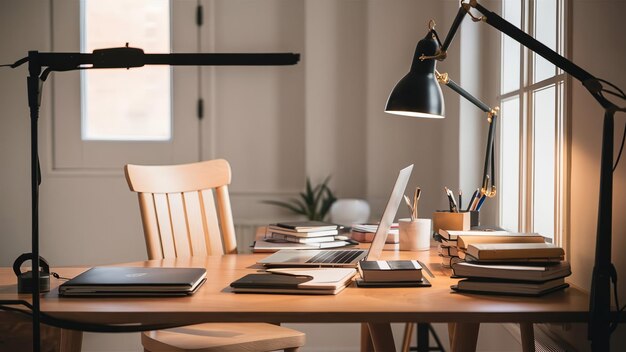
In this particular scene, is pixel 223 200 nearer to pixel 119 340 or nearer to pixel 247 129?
pixel 247 129

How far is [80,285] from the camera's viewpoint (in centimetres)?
129

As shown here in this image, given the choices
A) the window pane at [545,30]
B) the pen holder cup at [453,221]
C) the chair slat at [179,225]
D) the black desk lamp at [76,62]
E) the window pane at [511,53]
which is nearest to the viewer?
the black desk lamp at [76,62]

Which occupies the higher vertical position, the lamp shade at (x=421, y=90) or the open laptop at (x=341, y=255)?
the lamp shade at (x=421, y=90)

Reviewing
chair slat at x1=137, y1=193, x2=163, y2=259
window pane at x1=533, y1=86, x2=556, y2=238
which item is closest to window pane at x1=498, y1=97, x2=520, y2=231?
window pane at x1=533, y1=86, x2=556, y2=238

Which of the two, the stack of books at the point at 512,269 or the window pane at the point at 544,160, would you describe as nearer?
the stack of books at the point at 512,269

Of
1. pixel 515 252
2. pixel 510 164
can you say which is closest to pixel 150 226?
pixel 515 252

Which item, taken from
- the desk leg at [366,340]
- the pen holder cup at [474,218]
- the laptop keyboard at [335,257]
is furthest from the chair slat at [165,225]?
the pen holder cup at [474,218]

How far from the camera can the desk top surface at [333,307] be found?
115 cm

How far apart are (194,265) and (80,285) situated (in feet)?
1.32

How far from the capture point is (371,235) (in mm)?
2129

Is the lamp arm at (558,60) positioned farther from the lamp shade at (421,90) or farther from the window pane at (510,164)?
the window pane at (510,164)

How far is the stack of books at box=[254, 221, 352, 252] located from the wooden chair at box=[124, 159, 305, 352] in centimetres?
23

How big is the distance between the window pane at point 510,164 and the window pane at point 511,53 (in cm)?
6

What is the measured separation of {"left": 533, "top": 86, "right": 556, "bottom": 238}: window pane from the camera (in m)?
2.03
